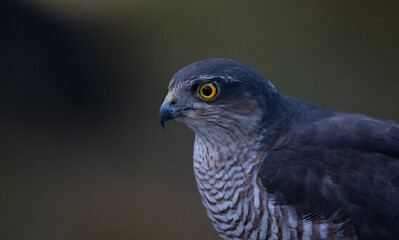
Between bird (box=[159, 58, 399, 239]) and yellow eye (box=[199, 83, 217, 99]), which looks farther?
yellow eye (box=[199, 83, 217, 99])

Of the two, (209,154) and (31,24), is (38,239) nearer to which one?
(31,24)

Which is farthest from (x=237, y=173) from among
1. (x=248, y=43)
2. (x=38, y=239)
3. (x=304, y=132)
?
(x=38, y=239)

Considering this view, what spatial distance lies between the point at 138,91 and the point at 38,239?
2.00 m

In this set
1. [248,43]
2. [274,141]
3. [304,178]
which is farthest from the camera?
[248,43]

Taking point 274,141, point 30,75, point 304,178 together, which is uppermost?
point 30,75

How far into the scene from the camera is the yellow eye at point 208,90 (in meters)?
2.85

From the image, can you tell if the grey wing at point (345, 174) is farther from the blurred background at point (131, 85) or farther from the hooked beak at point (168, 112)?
the blurred background at point (131, 85)

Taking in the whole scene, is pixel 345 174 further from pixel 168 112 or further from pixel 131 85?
pixel 131 85

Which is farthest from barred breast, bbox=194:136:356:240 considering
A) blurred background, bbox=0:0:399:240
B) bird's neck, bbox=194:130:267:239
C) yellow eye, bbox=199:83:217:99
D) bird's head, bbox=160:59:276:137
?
blurred background, bbox=0:0:399:240

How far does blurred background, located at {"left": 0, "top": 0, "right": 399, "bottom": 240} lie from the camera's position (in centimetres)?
572

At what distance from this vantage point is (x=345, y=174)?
2779mm

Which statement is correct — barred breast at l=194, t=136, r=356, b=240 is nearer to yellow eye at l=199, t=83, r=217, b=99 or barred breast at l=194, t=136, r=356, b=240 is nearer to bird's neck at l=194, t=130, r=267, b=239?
bird's neck at l=194, t=130, r=267, b=239

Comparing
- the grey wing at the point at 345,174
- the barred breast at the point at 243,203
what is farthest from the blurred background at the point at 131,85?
the grey wing at the point at 345,174

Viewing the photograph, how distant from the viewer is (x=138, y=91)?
19.8 feet
